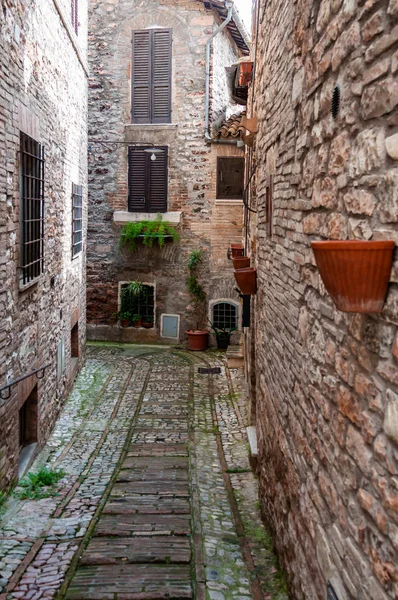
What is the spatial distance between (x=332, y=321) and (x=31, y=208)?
545 cm

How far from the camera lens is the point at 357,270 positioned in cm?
217

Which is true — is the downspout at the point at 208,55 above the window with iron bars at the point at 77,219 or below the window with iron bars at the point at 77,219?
above

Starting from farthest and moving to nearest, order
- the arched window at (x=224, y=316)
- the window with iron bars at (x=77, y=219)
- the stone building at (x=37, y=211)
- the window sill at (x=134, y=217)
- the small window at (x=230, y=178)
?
the arched window at (x=224, y=316) < the window sill at (x=134, y=217) < the small window at (x=230, y=178) < the window with iron bars at (x=77, y=219) < the stone building at (x=37, y=211)

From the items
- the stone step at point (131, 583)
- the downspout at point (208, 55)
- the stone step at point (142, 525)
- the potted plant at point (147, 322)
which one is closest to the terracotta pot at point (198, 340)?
the potted plant at point (147, 322)

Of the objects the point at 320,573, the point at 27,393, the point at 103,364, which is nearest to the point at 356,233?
the point at 320,573

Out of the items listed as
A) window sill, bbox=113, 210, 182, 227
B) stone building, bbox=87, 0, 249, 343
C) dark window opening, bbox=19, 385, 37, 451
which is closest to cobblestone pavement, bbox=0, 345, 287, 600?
→ dark window opening, bbox=19, 385, 37, 451

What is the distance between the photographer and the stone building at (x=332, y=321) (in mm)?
2281

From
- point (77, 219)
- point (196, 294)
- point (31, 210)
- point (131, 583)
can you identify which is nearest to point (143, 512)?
point (131, 583)

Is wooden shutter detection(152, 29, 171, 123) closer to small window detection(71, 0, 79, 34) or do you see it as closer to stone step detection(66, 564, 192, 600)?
small window detection(71, 0, 79, 34)

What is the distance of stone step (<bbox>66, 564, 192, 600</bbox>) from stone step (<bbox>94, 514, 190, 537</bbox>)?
0.65m

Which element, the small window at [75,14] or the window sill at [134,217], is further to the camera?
the window sill at [134,217]

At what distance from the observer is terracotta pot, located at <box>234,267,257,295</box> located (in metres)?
7.34

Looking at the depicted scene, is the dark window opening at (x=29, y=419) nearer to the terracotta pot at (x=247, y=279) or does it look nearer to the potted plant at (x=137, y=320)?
the terracotta pot at (x=247, y=279)

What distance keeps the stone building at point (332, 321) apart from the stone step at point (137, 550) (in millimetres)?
905
